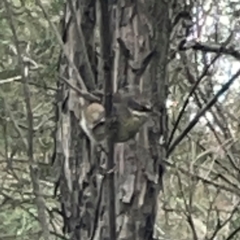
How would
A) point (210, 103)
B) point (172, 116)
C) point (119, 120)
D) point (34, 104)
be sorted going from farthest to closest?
point (34, 104)
point (172, 116)
point (210, 103)
point (119, 120)

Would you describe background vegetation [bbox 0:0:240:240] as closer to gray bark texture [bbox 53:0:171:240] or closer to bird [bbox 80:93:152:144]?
gray bark texture [bbox 53:0:171:240]

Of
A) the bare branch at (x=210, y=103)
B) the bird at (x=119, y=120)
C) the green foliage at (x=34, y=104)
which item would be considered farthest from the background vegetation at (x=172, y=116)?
the bird at (x=119, y=120)

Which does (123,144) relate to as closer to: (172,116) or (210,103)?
(210,103)

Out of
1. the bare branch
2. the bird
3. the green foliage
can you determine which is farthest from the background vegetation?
the bird

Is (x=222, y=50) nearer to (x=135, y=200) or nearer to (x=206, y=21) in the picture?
(x=135, y=200)

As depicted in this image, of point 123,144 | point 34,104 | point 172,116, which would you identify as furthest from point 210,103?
point 34,104

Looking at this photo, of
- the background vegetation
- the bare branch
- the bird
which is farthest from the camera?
the background vegetation

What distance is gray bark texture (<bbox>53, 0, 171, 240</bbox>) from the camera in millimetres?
1042

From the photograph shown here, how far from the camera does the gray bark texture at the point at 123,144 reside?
1.04m

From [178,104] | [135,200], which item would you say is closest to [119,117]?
[135,200]

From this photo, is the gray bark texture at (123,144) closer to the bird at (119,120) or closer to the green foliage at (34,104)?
the bird at (119,120)

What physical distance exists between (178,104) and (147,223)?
3.28 ft

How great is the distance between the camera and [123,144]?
1.08m

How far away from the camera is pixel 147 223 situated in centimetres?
112
